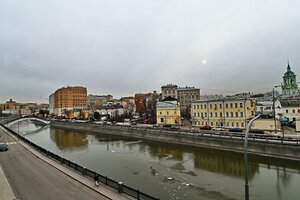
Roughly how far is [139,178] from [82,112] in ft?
353

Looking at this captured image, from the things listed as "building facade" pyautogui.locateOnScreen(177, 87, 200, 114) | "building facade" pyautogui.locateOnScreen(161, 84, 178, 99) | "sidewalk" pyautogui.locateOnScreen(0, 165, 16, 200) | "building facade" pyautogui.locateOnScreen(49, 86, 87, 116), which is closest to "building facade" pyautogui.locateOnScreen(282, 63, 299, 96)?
"building facade" pyautogui.locateOnScreen(177, 87, 200, 114)

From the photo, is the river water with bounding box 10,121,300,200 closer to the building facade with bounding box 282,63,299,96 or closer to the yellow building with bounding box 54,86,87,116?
the building facade with bounding box 282,63,299,96

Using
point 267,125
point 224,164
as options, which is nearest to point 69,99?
point 267,125

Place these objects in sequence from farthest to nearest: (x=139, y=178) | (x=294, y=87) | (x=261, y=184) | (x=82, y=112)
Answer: (x=82, y=112) → (x=294, y=87) → (x=139, y=178) → (x=261, y=184)

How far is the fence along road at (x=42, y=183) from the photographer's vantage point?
49.4 feet

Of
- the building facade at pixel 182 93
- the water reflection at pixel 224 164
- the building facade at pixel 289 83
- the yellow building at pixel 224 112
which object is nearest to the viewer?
the water reflection at pixel 224 164

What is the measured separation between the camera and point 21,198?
15.0 meters

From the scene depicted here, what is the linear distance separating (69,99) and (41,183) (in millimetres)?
157023

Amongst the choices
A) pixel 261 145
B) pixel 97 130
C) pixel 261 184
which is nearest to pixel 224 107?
pixel 261 145

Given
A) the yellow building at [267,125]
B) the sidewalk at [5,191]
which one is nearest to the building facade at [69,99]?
the yellow building at [267,125]

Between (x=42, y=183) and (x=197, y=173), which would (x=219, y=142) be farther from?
(x=42, y=183)

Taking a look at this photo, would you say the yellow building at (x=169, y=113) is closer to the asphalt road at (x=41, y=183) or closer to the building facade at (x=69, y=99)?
the asphalt road at (x=41, y=183)

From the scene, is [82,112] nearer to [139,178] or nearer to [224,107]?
[224,107]

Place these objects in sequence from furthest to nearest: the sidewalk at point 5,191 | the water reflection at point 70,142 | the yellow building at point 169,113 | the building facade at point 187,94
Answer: the building facade at point 187,94 → the yellow building at point 169,113 → the water reflection at point 70,142 → the sidewalk at point 5,191
